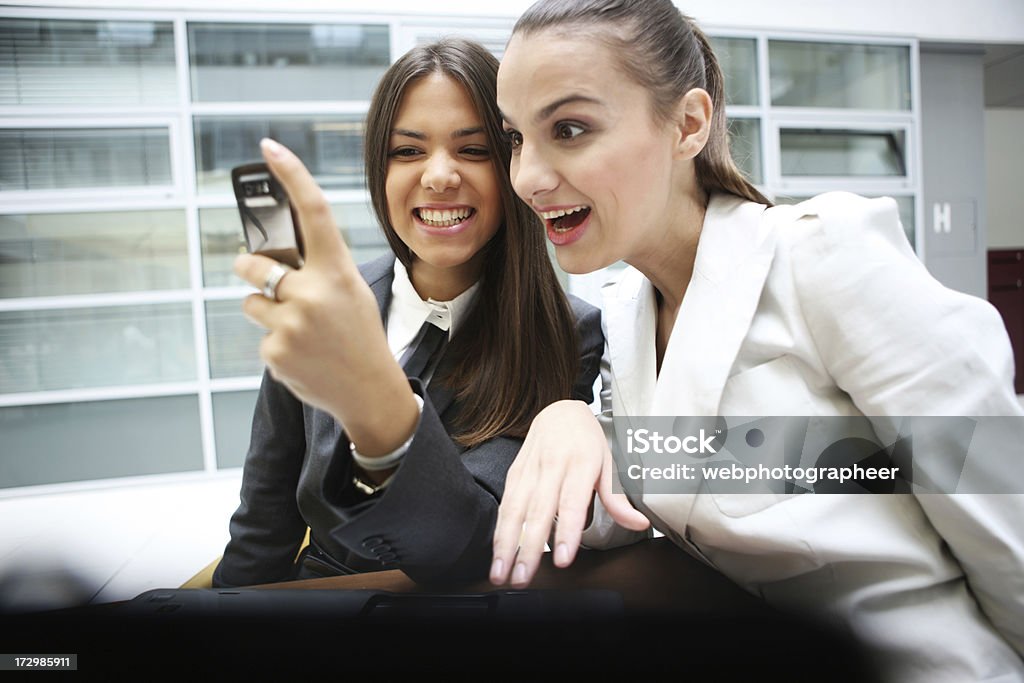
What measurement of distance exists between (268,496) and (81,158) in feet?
10.5

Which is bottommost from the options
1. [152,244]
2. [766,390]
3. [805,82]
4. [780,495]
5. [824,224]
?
[780,495]

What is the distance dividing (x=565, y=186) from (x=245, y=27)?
142 inches

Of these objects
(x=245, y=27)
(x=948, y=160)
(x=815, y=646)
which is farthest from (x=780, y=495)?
(x=948, y=160)

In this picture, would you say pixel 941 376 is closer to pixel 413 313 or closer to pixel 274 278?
pixel 274 278

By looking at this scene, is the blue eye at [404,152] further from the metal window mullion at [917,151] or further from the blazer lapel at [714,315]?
the metal window mullion at [917,151]

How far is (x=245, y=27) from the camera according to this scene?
3635 mm

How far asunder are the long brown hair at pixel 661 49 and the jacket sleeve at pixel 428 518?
0.45m

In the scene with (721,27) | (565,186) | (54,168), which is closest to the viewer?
(565,186)

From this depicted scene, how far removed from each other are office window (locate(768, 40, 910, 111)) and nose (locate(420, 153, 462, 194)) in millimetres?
4091

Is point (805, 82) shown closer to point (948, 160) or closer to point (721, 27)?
point (721, 27)

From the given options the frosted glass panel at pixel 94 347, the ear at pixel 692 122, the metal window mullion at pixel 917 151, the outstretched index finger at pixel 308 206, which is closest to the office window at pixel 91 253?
the frosted glass panel at pixel 94 347

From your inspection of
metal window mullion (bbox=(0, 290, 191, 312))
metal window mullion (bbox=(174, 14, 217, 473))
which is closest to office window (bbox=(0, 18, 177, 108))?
metal window mullion (bbox=(174, 14, 217, 473))

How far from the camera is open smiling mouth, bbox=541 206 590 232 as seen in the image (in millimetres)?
819

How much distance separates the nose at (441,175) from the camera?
3.24 feet
